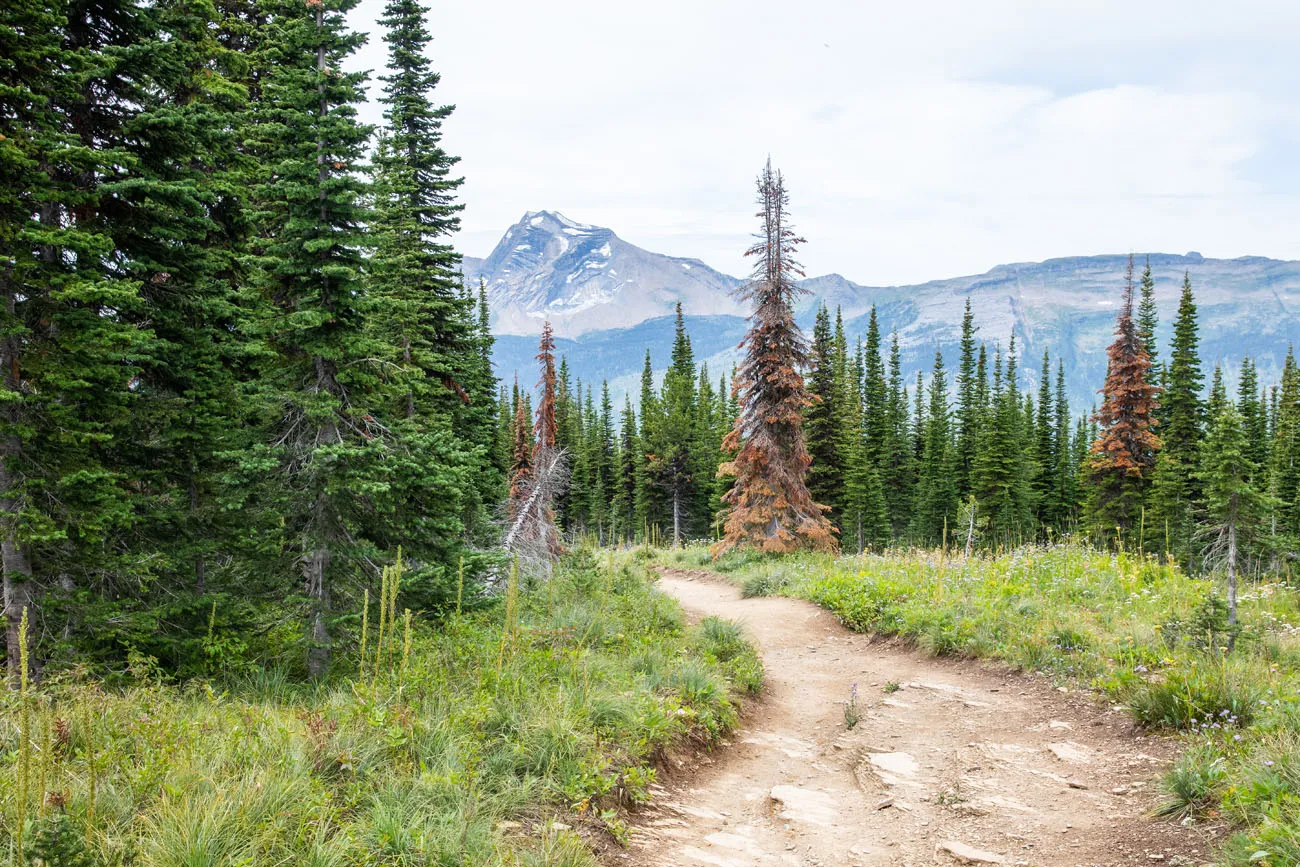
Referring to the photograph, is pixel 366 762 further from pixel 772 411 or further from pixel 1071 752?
pixel 772 411

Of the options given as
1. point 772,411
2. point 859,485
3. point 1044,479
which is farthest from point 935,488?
point 772,411

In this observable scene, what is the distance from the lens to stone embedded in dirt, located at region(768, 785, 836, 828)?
530cm

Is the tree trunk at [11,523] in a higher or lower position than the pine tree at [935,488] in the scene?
higher

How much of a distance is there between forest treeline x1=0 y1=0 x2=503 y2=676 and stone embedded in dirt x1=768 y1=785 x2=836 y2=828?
4.62 m

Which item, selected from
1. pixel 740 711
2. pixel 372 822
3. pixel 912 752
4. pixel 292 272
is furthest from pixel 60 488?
pixel 912 752

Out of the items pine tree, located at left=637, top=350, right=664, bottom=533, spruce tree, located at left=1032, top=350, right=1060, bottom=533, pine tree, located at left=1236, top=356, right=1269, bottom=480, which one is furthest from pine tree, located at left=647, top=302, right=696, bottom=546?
pine tree, located at left=1236, top=356, right=1269, bottom=480

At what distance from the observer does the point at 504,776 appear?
15.1 feet

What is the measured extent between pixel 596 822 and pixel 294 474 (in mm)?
5939

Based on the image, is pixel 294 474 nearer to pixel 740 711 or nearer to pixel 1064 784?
pixel 740 711

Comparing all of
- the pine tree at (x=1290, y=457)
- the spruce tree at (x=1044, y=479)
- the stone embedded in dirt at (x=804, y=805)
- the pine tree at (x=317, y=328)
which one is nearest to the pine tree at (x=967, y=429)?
the spruce tree at (x=1044, y=479)

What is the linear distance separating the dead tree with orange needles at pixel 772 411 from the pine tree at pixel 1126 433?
20671 mm

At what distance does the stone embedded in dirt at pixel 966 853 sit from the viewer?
4434mm

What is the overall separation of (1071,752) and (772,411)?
1477 cm

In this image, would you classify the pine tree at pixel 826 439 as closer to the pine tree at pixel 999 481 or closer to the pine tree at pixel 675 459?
the pine tree at pixel 999 481
